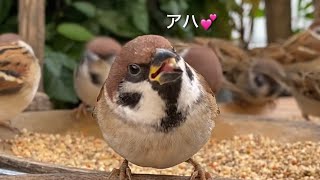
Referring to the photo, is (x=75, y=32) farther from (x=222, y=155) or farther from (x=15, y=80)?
(x=222, y=155)

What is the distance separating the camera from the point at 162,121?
1.02 m

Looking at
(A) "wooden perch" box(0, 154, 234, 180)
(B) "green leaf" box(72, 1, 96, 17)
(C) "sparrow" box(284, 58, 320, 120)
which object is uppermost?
(A) "wooden perch" box(0, 154, 234, 180)

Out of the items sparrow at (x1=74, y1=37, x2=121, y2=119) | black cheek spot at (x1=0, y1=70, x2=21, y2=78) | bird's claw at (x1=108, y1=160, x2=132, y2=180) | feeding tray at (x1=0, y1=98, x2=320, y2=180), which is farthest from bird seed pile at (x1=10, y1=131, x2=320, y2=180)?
bird's claw at (x1=108, y1=160, x2=132, y2=180)

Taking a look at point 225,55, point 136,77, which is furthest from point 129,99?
point 225,55

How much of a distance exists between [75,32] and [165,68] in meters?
1.84

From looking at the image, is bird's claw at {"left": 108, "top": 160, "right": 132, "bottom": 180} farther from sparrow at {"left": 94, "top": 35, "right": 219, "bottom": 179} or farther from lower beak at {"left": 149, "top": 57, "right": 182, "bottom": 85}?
lower beak at {"left": 149, "top": 57, "right": 182, "bottom": 85}

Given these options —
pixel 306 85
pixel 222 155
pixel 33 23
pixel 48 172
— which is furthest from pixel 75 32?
pixel 48 172

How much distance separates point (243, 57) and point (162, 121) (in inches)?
69.1

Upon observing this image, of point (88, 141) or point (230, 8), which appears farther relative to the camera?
point (88, 141)

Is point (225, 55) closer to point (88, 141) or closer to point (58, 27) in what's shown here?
point (58, 27)

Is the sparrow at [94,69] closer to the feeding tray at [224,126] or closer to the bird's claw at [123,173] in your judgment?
the feeding tray at [224,126]

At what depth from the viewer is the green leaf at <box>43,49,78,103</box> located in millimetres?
2713

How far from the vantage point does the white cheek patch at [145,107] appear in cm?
99

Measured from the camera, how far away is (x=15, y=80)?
1808mm
